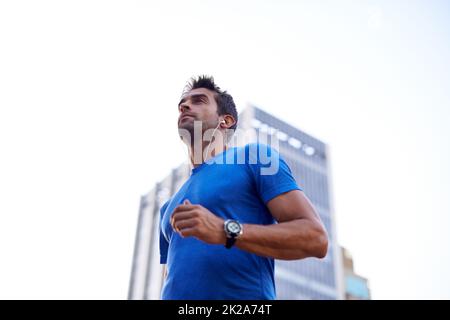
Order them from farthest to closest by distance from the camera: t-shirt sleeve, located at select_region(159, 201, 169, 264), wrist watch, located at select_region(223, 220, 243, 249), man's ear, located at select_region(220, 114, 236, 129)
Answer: man's ear, located at select_region(220, 114, 236, 129) → t-shirt sleeve, located at select_region(159, 201, 169, 264) → wrist watch, located at select_region(223, 220, 243, 249)

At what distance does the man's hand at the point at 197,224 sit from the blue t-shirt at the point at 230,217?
0.36 m

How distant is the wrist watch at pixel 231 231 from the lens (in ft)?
11.6

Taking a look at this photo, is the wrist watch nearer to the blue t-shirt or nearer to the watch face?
the watch face

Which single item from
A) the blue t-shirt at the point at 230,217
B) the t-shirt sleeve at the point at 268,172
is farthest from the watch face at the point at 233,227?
the t-shirt sleeve at the point at 268,172

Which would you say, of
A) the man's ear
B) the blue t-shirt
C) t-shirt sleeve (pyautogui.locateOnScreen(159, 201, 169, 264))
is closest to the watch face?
the blue t-shirt

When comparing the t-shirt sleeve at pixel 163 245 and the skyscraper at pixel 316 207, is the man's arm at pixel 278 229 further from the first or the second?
the skyscraper at pixel 316 207

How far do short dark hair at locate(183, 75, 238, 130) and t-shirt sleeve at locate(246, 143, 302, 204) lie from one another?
0.74 metres

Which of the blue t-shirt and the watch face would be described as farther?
the blue t-shirt

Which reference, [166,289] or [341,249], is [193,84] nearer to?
[166,289]

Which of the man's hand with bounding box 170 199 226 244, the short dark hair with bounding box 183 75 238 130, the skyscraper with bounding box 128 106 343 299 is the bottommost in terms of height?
the man's hand with bounding box 170 199 226 244

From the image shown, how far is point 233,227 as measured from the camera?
3568 mm

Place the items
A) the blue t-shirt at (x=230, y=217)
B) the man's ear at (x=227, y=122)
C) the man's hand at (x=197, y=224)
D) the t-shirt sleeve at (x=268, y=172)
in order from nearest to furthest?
the man's hand at (x=197, y=224)
the blue t-shirt at (x=230, y=217)
the t-shirt sleeve at (x=268, y=172)
the man's ear at (x=227, y=122)

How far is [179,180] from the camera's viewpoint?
130m

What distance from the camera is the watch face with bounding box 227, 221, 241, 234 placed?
11.6 ft
